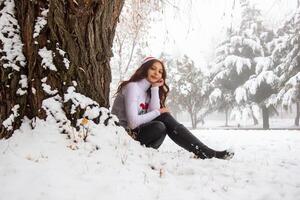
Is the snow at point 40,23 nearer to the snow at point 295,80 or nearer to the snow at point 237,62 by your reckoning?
the snow at point 295,80

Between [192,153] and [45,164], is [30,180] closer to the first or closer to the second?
[45,164]

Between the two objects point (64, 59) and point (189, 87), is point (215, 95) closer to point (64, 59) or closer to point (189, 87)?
point (189, 87)

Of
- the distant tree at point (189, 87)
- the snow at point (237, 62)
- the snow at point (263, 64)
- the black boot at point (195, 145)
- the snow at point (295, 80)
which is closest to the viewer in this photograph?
the black boot at point (195, 145)

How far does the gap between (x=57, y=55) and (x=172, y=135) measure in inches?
68.8

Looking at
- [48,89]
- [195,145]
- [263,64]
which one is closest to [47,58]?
[48,89]

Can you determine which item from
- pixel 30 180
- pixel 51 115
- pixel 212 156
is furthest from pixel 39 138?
pixel 212 156

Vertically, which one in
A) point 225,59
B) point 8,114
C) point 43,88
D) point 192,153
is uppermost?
point 225,59

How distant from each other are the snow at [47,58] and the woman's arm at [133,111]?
1.19 metres

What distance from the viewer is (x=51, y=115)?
351cm

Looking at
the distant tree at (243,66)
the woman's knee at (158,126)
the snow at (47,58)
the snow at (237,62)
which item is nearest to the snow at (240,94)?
the distant tree at (243,66)

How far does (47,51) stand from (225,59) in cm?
2514

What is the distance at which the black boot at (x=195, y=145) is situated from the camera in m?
4.23

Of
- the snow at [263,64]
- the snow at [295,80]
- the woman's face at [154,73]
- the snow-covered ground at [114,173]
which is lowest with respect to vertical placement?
the snow-covered ground at [114,173]

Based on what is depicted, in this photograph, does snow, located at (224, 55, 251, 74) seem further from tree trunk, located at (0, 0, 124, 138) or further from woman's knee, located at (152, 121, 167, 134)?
tree trunk, located at (0, 0, 124, 138)
